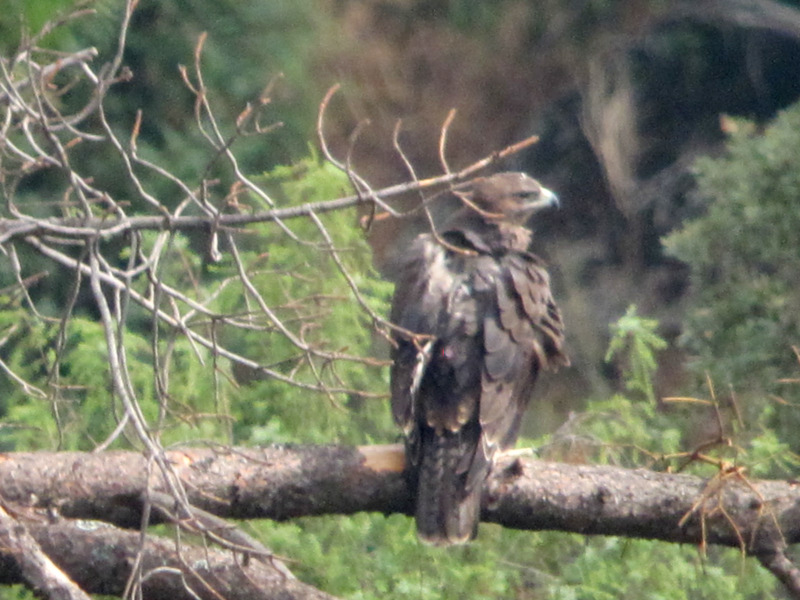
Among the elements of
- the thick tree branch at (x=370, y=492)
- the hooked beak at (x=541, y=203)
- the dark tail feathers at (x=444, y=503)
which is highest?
the hooked beak at (x=541, y=203)

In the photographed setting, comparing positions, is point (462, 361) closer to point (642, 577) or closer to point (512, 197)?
point (642, 577)

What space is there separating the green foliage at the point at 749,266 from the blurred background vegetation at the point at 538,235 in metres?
0.01

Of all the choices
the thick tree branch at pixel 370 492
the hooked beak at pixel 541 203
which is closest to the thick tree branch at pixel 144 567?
the thick tree branch at pixel 370 492

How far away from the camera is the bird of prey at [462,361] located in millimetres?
3900

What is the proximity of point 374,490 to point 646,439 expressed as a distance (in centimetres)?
168

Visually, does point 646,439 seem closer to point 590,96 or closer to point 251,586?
point 251,586

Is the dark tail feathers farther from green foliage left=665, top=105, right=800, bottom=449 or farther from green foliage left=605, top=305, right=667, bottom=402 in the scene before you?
green foliage left=665, top=105, right=800, bottom=449

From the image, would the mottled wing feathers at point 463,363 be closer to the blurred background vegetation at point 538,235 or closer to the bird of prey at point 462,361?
the bird of prey at point 462,361

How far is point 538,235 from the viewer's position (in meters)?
11.6

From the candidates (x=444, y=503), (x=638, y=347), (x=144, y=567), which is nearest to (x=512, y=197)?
(x=638, y=347)

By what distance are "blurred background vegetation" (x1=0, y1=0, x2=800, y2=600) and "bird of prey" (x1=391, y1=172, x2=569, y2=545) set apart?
0.33 metres

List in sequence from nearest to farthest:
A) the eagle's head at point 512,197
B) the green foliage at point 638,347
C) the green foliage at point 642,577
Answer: the green foliage at point 642,577
the green foliage at point 638,347
the eagle's head at point 512,197

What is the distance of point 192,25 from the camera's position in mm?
8914

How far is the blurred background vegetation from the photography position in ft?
15.2
